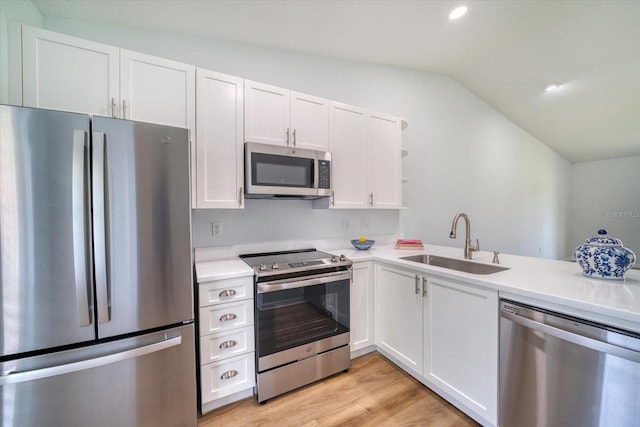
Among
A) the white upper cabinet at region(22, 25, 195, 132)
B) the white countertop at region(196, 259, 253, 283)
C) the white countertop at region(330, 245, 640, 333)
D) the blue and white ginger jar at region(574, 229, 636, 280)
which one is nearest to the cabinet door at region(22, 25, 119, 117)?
the white upper cabinet at region(22, 25, 195, 132)

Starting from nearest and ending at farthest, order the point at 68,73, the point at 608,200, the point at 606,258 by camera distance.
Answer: the point at 606,258 < the point at 68,73 < the point at 608,200

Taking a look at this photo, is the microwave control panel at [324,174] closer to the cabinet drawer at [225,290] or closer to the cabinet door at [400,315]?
the cabinet door at [400,315]

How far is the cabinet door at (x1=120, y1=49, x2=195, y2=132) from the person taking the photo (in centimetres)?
158

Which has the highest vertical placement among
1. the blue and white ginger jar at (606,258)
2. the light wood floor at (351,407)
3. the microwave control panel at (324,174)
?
the microwave control panel at (324,174)

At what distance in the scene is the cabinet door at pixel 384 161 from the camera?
2.60m

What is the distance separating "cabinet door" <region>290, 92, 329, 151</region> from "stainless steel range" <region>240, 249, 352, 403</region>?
1025mm

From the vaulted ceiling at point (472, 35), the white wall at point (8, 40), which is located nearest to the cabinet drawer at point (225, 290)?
the white wall at point (8, 40)

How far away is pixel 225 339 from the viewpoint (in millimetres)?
1640

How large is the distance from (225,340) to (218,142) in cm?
139

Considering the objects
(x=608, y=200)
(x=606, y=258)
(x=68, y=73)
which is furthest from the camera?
(x=608, y=200)

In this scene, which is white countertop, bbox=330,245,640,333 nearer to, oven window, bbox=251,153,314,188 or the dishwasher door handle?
the dishwasher door handle

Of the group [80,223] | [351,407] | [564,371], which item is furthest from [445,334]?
[80,223]

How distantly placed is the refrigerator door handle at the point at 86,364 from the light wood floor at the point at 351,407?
704mm

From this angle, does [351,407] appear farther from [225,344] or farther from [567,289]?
[567,289]
